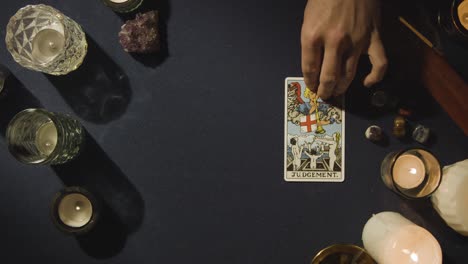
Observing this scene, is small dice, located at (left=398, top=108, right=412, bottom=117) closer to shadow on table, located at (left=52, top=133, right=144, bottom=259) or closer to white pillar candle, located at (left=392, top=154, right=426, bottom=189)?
white pillar candle, located at (left=392, top=154, right=426, bottom=189)

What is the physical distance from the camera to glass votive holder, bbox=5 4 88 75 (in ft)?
3.35

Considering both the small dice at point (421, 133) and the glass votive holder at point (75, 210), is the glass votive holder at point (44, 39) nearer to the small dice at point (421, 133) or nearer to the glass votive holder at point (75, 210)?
the glass votive holder at point (75, 210)

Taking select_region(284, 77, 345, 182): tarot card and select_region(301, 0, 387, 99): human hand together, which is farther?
select_region(284, 77, 345, 182): tarot card

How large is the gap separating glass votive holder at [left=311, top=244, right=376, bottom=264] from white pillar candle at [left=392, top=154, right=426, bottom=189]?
0.21m

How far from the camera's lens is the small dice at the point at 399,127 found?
42.2 inches

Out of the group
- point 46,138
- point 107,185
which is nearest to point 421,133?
point 107,185

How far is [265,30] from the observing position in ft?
3.60

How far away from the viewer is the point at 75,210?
1.07 m

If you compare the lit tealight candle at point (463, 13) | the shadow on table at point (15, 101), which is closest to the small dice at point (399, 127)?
the lit tealight candle at point (463, 13)

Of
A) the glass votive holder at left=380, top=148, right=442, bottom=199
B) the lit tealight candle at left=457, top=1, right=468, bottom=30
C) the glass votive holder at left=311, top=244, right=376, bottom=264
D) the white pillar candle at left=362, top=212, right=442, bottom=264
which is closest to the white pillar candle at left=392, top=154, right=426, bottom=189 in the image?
the glass votive holder at left=380, top=148, right=442, bottom=199

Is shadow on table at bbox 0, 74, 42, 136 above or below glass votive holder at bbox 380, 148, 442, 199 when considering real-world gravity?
above

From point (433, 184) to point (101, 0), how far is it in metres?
1.00

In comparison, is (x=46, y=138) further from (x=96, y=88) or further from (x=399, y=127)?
(x=399, y=127)

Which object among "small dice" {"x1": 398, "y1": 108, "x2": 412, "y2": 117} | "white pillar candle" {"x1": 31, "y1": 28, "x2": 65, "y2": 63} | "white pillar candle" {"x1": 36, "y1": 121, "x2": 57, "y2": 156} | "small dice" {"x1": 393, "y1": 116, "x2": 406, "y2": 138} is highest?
"white pillar candle" {"x1": 31, "y1": 28, "x2": 65, "y2": 63}
